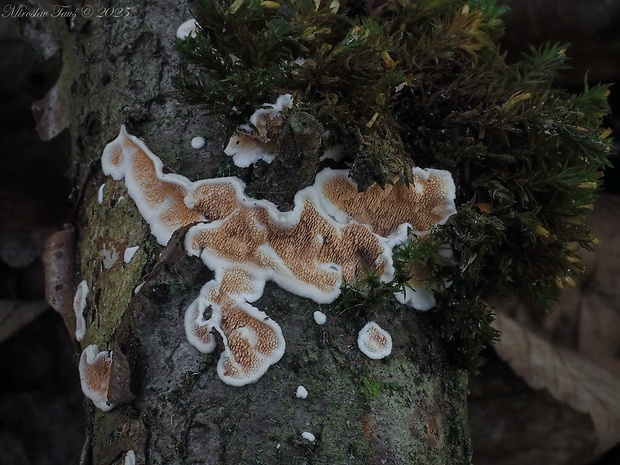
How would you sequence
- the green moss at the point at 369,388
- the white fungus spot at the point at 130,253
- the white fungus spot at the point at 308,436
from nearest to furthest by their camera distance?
the white fungus spot at the point at 308,436 < the green moss at the point at 369,388 < the white fungus spot at the point at 130,253

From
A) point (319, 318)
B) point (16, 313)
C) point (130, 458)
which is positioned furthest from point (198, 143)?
point (16, 313)

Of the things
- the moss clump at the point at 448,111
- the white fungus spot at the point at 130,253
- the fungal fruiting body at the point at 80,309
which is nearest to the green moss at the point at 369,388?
the moss clump at the point at 448,111

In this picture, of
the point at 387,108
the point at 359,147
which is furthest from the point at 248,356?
the point at 387,108

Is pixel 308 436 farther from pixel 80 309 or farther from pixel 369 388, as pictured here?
pixel 80 309

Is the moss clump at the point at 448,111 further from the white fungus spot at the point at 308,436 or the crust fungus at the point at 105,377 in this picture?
the crust fungus at the point at 105,377

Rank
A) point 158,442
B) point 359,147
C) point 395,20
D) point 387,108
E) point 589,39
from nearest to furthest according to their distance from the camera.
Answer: point 158,442, point 359,147, point 387,108, point 395,20, point 589,39

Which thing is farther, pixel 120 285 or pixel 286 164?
pixel 120 285

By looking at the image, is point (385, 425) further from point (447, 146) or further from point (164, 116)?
point (164, 116)
